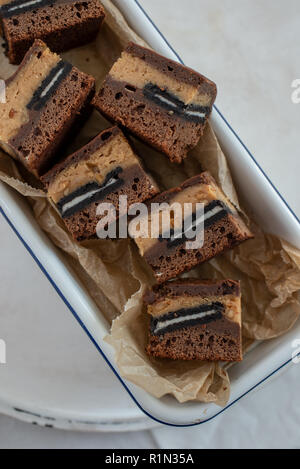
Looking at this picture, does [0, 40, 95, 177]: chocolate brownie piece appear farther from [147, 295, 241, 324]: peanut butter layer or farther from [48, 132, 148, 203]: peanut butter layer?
[147, 295, 241, 324]: peanut butter layer

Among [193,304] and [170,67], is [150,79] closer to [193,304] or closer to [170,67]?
[170,67]

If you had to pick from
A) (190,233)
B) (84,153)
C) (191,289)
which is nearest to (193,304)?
(191,289)

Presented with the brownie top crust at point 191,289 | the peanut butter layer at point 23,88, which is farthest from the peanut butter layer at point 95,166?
the brownie top crust at point 191,289

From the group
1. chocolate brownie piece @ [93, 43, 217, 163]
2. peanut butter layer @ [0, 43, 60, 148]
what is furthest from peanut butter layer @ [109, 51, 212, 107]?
peanut butter layer @ [0, 43, 60, 148]

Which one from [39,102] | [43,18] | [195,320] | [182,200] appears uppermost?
[43,18]

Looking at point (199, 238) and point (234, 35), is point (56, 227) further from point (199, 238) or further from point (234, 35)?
point (234, 35)
